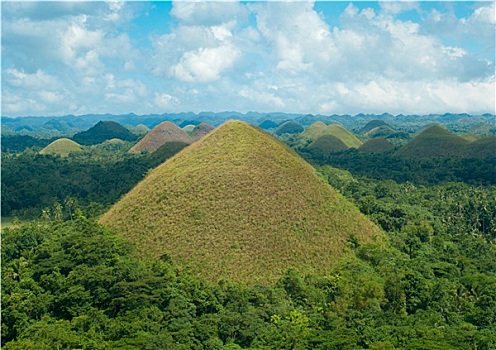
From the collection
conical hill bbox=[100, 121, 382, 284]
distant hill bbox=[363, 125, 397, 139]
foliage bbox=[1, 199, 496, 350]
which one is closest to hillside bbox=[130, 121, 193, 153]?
conical hill bbox=[100, 121, 382, 284]

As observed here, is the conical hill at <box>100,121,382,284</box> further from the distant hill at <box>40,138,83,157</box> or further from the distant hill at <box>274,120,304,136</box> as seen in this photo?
the distant hill at <box>274,120,304,136</box>

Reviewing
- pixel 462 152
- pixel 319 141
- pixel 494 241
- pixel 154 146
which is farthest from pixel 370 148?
pixel 494 241

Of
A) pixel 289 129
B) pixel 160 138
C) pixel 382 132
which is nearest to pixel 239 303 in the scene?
pixel 160 138

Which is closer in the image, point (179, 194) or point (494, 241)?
point (179, 194)

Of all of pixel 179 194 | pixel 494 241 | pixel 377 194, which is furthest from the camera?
pixel 377 194

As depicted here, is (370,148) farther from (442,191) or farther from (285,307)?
(285,307)

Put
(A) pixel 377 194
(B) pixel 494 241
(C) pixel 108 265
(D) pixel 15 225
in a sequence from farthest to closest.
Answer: (A) pixel 377 194 < (D) pixel 15 225 < (B) pixel 494 241 < (C) pixel 108 265

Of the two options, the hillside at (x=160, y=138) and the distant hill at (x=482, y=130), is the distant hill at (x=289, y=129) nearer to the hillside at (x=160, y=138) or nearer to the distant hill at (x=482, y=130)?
the distant hill at (x=482, y=130)

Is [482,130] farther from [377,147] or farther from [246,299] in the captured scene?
[246,299]
